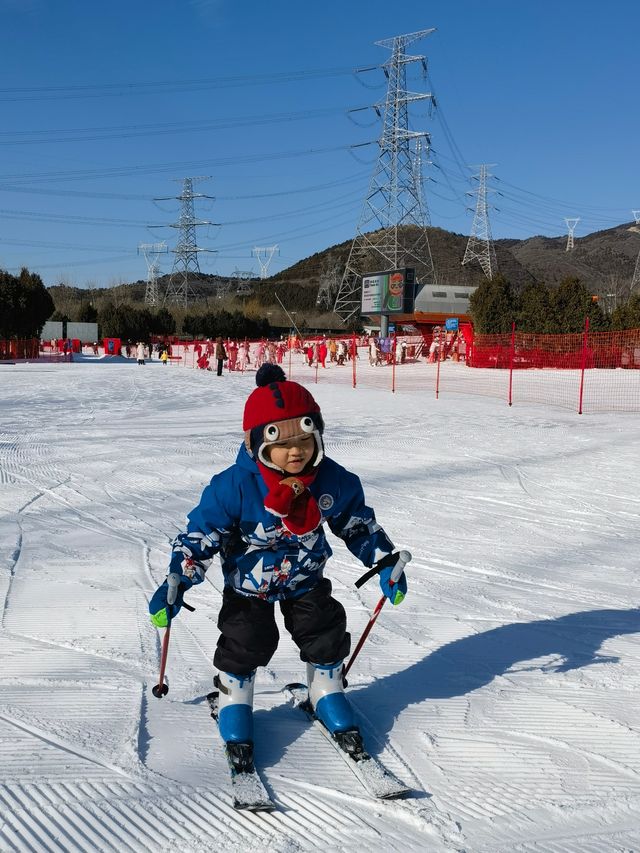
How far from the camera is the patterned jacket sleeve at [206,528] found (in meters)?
2.54

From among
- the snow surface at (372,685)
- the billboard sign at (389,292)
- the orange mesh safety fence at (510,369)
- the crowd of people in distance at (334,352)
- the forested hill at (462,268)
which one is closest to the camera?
the snow surface at (372,685)

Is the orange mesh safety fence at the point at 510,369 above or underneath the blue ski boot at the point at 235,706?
above

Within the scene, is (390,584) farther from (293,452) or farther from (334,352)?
(334,352)

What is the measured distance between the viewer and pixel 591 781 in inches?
97.7

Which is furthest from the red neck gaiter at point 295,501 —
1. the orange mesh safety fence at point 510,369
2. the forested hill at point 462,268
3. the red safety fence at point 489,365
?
the forested hill at point 462,268

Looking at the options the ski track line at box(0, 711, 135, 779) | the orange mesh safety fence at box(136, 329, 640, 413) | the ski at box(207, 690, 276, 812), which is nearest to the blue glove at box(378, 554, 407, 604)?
the ski at box(207, 690, 276, 812)

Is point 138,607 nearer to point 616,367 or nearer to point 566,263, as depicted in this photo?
point 616,367

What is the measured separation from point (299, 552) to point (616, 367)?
26.2 m

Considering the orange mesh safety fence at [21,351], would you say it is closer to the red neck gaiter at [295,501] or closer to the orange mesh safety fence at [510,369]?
the orange mesh safety fence at [510,369]

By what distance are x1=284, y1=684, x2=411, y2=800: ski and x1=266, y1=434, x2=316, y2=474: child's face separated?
0.93m

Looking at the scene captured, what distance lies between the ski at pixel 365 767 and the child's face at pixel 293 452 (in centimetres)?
93

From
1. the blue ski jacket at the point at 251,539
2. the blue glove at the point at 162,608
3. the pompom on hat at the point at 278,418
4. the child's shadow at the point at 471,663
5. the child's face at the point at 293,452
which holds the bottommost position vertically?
the child's shadow at the point at 471,663

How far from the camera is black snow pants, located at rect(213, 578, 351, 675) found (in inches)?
102

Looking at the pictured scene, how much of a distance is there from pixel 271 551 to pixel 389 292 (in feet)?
130
